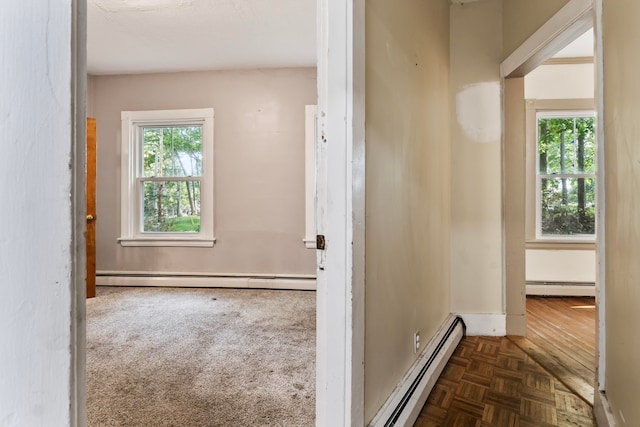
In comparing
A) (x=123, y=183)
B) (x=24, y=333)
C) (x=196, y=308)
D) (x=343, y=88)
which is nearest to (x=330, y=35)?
(x=343, y=88)

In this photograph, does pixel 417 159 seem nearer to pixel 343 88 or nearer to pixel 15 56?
pixel 343 88

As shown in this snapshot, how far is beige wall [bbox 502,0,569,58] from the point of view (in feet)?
6.72

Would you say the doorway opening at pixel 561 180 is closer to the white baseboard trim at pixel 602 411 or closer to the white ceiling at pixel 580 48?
the white ceiling at pixel 580 48

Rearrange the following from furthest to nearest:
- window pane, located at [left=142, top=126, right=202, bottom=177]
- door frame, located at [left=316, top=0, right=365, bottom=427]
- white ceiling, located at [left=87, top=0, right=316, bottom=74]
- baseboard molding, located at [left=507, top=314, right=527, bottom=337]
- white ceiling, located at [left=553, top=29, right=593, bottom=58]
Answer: window pane, located at [left=142, top=126, right=202, bottom=177]
white ceiling, located at [left=553, top=29, right=593, bottom=58]
white ceiling, located at [left=87, top=0, right=316, bottom=74]
baseboard molding, located at [left=507, top=314, right=527, bottom=337]
door frame, located at [left=316, top=0, right=365, bottom=427]

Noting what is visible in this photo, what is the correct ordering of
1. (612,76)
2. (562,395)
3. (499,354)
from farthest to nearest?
(499,354) < (562,395) < (612,76)

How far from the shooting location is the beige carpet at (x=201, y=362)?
162 cm

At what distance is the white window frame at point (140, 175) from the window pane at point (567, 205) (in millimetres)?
4170

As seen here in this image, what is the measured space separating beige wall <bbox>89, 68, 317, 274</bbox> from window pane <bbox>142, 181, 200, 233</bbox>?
309mm

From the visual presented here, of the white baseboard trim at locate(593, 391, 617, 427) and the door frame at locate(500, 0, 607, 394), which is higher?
the door frame at locate(500, 0, 607, 394)

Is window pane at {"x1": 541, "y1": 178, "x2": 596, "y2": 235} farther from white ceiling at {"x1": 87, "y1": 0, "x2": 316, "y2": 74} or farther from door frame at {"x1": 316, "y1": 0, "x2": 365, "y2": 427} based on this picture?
door frame at {"x1": 316, "y1": 0, "x2": 365, "y2": 427}

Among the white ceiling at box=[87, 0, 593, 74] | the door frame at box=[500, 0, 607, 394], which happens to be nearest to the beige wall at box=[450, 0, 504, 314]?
the door frame at box=[500, 0, 607, 394]

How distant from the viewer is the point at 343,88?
1.09 metres

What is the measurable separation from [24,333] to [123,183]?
4.55 meters

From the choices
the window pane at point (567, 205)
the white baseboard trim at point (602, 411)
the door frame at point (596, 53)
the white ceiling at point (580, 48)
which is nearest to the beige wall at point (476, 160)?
the door frame at point (596, 53)
